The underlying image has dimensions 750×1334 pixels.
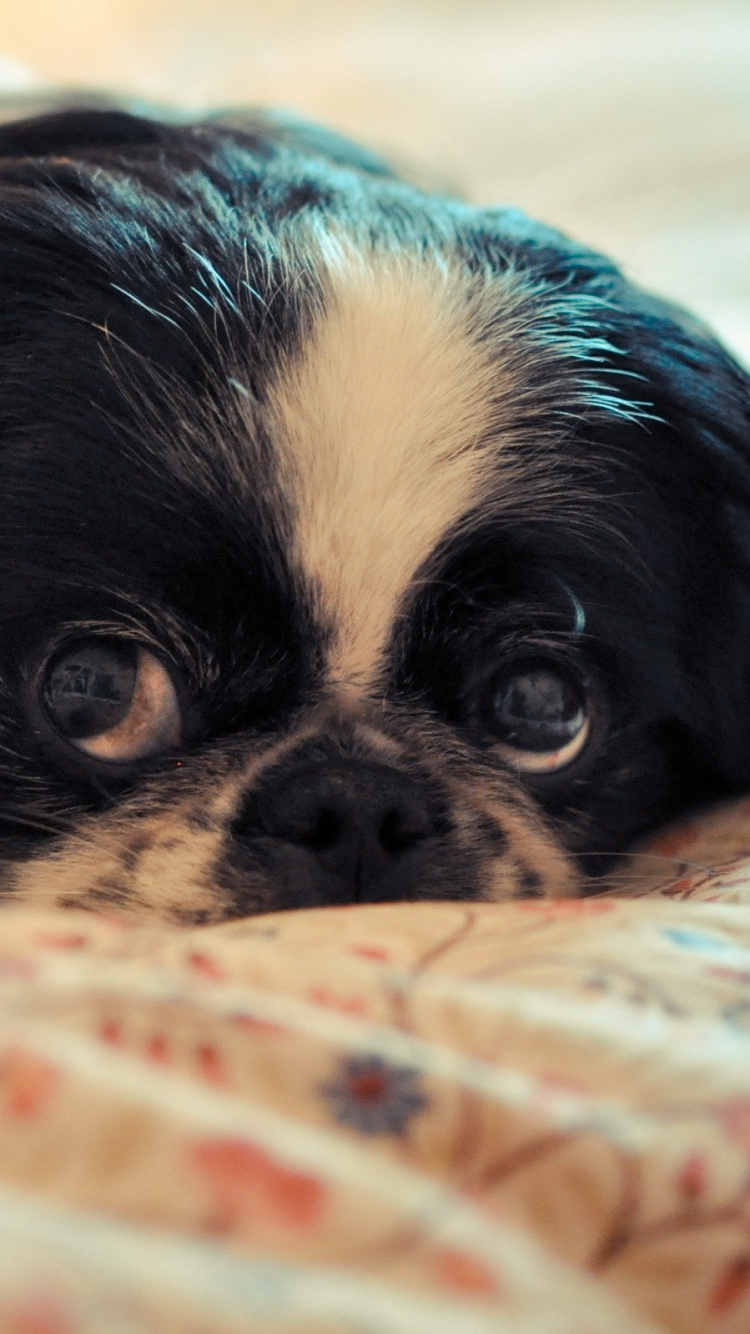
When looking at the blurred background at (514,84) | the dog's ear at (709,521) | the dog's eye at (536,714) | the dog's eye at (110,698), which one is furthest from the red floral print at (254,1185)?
the blurred background at (514,84)

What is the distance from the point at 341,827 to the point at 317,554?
0.96 ft

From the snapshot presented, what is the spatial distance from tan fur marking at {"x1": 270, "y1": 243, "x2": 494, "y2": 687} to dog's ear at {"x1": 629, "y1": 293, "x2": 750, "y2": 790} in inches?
12.1

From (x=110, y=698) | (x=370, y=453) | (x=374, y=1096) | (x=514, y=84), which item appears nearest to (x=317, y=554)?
(x=370, y=453)

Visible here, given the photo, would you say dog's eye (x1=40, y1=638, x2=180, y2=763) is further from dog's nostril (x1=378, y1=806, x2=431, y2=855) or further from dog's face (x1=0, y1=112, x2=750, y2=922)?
dog's nostril (x1=378, y1=806, x2=431, y2=855)

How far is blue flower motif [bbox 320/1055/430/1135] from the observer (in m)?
0.67

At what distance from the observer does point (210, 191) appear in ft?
5.46

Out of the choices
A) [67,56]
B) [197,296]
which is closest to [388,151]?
[67,56]

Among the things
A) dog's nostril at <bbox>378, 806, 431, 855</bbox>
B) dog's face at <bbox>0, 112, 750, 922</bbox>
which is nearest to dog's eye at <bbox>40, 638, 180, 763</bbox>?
dog's face at <bbox>0, 112, 750, 922</bbox>

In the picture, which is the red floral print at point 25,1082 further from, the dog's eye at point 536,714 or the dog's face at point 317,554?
the dog's eye at point 536,714

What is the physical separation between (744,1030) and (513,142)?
3.21 metres

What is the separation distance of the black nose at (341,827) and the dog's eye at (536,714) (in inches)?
8.0

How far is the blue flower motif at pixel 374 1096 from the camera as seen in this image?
0.67 meters

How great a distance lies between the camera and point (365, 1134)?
0.66 m

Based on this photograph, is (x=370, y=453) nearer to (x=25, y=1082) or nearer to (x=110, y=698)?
(x=110, y=698)
